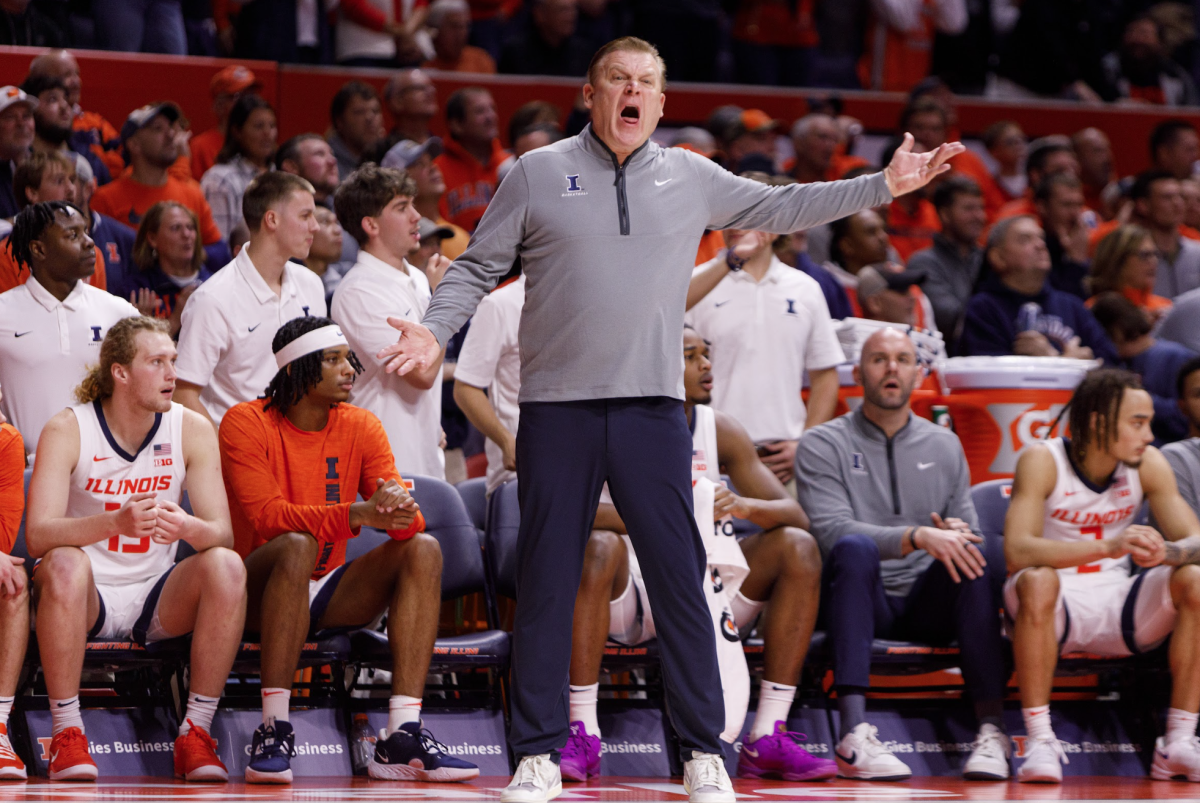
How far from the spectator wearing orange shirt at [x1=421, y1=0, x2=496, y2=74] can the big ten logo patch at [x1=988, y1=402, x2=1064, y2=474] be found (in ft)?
16.9

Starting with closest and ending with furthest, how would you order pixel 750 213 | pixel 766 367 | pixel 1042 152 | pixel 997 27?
1. pixel 750 213
2. pixel 766 367
3. pixel 1042 152
4. pixel 997 27

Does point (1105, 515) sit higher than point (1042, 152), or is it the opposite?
point (1042, 152)

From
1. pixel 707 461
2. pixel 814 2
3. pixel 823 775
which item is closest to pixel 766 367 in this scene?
pixel 707 461

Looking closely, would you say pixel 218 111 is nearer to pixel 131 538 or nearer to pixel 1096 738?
pixel 131 538

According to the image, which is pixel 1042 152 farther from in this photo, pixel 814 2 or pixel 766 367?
pixel 766 367

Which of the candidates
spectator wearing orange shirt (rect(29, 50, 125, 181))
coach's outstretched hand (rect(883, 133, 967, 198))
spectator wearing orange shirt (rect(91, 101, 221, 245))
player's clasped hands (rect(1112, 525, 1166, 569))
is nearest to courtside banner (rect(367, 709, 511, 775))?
player's clasped hands (rect(1112, 525, 1166, 569))

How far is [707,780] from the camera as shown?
3.97 metres

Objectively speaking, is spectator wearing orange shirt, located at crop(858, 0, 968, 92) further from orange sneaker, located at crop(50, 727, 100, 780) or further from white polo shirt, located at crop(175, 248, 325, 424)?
orange sneaker, located at crop(50, 727, 100, 780)

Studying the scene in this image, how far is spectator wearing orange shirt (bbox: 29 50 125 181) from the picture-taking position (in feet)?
25.4

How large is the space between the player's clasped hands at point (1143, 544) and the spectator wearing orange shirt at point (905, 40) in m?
7.00

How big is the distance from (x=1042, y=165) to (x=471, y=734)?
6.63 m

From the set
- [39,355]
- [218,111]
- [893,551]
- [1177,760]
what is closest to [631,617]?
[893,551]

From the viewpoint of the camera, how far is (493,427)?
5.91 m

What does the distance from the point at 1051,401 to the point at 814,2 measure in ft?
19.3
